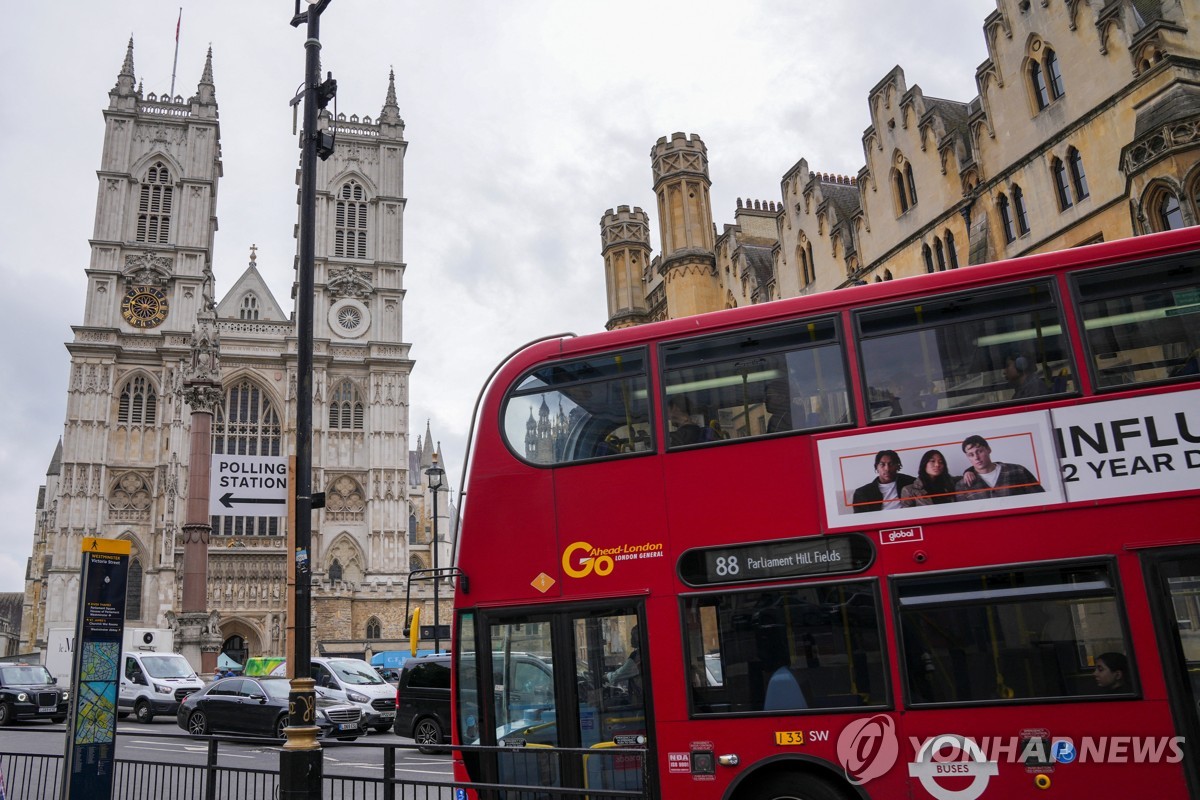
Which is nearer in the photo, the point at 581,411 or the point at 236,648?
the point at 581,411

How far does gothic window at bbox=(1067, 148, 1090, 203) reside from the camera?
16.5 metres

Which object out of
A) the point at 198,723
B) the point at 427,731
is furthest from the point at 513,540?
the point at 198,723

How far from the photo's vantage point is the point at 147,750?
575 inches

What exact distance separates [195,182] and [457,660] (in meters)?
63.4

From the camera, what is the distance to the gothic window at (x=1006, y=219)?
59.6 ft

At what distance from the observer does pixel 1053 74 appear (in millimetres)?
17297

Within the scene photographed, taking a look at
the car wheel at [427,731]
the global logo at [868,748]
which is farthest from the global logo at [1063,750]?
the car wheel at [427,731]

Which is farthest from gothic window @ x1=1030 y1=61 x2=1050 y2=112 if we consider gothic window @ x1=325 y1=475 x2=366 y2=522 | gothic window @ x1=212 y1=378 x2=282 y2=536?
gothic window @ x1=212 y1=378 x2=282 y2=536

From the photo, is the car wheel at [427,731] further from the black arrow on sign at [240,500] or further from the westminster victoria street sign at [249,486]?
the black arrow on sign at [240,500]

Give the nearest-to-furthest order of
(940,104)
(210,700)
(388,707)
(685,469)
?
(685,469) < (210,700) < (388,707) < (940,104)

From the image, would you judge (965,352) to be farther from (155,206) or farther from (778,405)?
(155,206)

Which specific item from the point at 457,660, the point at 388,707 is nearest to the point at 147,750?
the point at 388,707

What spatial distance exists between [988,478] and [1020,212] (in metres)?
13.9

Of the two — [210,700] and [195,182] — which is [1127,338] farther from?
[195,182]
